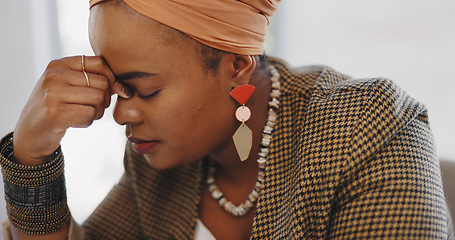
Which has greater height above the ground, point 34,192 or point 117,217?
point 34,192

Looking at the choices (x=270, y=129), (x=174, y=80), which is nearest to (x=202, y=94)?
(x=174, y=80)

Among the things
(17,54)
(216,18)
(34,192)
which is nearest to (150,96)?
(216,18)

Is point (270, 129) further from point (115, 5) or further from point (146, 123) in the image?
point (115, 5)

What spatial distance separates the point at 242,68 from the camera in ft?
3.47

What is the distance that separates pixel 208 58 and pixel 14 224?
0.66 meters

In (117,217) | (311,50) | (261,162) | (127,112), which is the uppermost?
(127,112)

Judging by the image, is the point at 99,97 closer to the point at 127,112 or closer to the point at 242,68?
the point at 127,112

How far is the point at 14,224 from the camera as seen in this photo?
1133 millimetres

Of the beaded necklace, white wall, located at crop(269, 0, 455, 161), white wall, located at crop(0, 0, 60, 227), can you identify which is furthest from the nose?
white wall, located at crop(269, 0, 455, 161)

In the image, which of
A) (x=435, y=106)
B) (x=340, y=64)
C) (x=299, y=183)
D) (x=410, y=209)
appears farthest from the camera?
(x=340, y=64)

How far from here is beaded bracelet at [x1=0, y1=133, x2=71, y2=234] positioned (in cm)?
107

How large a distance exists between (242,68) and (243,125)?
14 cm

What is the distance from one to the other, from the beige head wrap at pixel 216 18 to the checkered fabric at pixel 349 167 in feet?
0.69

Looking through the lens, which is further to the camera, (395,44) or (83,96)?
(395,44)
